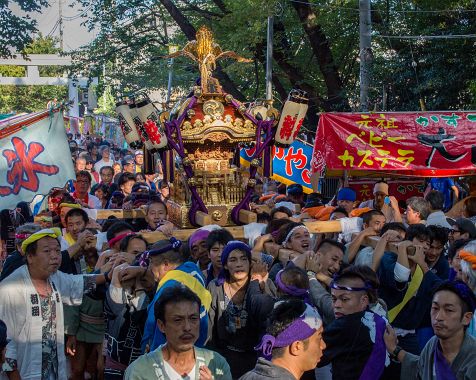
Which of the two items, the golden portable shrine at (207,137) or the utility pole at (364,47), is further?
the utility pole at (364,47)

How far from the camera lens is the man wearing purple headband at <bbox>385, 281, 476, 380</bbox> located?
4.48 meters

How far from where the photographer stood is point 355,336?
4977mm

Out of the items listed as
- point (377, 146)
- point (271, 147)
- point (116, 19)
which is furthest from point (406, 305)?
point (116, 19)

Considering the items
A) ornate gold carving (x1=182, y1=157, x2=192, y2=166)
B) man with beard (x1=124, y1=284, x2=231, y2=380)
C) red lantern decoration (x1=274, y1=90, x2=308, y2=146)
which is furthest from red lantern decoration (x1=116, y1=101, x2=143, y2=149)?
man with beard (x1=124, y1=284, x2=231, y2=380)

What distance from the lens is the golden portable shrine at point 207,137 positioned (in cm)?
834

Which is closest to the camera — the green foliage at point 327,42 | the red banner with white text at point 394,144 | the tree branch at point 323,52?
the red banner with white text at point 394,144

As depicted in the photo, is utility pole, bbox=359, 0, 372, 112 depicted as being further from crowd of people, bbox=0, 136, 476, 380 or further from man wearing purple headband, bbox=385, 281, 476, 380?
man wearing purple headband, bbox=385, 281, 476, 380

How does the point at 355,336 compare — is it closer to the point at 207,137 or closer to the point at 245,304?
the point at 245,304

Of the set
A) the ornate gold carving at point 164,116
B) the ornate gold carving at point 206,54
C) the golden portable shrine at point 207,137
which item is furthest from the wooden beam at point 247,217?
the ornate gold carving at point 206,54

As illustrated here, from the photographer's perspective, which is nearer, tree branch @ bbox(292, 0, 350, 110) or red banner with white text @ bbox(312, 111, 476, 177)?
red banner with white text @ bbox(312, 111, 476, 177)

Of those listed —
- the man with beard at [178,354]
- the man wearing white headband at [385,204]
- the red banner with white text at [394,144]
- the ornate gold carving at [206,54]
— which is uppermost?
the ornate gold carving at [206,54]

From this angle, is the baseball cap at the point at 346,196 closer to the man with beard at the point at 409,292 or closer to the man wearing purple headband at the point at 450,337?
the man with beard at the point at 409,292

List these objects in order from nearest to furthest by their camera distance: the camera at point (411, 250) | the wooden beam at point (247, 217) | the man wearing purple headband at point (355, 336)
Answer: the man wearing purple headband at point (355, 336) < the camera at point (411, 250) < the wooden beam at point (247, 217)

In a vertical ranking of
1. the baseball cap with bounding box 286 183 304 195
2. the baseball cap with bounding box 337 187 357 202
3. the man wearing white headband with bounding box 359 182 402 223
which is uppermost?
the baseball cap with bounding box 337 187 357 202
